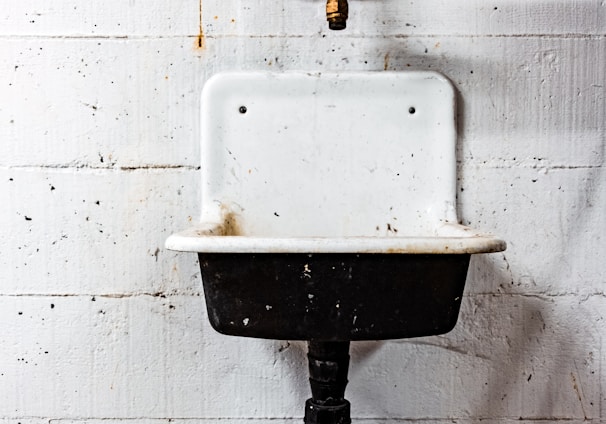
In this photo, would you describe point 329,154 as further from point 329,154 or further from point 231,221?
point 231,221

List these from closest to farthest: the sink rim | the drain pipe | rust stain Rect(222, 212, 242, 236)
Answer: the sink rim → the drain pipe → rust stain Rect(222, 212, 242, 236)

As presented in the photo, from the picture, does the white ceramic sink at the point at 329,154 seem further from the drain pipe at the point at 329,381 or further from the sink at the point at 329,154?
the drain pipe at the point at 329,381

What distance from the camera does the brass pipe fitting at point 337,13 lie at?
940mm

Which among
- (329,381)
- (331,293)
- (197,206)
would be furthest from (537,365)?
(197,206)

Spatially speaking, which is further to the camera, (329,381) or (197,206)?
(197,206)

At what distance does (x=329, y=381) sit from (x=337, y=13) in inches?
22.2

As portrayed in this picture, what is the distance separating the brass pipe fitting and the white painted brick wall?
128mm

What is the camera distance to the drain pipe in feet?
3.02

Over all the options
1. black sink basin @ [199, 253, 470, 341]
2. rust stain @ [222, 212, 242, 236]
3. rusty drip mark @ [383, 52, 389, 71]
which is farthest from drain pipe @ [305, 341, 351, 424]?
rusty drip mark @ [383, 52, 389, 71]

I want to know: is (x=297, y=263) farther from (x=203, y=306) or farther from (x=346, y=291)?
(x=203, y=306)

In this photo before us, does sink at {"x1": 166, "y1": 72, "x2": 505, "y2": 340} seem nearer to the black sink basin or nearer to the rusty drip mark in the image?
the rusty drip mark

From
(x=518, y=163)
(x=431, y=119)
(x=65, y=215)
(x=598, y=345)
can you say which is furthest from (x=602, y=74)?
(x=65, y=215)

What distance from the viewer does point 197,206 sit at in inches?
42.8

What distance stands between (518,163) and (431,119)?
180 millimetres
